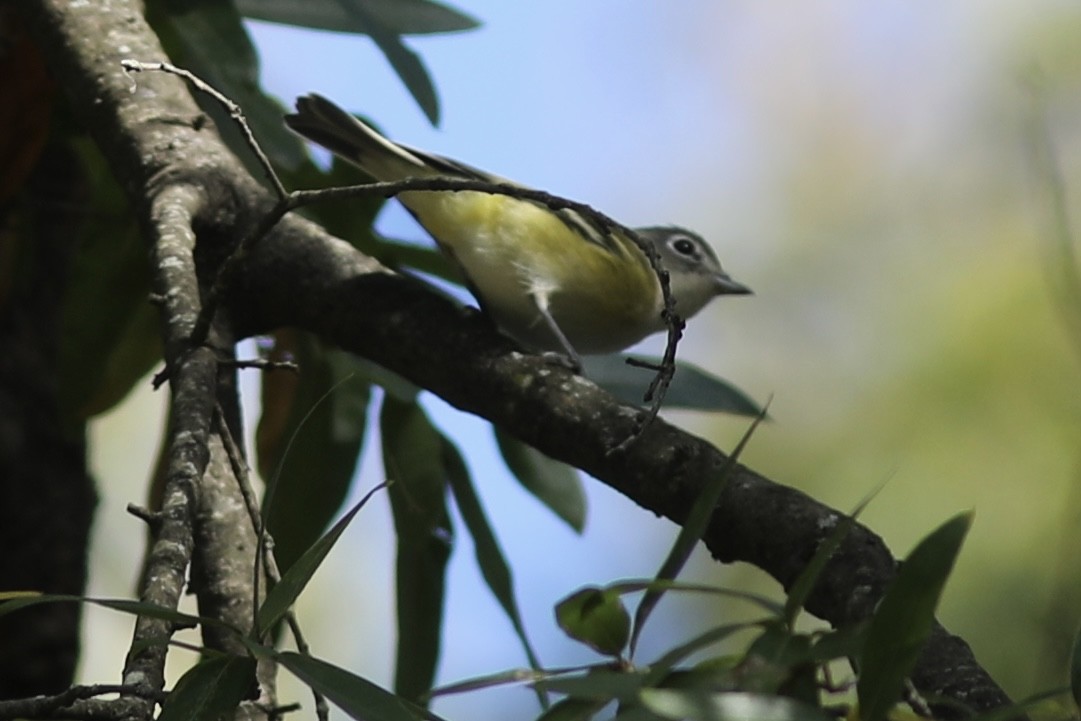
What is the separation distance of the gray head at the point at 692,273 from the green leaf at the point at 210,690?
2634mm

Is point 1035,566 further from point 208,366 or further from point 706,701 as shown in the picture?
point 706,701

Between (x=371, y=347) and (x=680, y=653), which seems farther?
(x=371, y=347)

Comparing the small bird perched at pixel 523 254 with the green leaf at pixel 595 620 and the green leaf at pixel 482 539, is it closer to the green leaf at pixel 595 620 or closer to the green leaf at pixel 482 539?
the green leaf at pixel 482 539

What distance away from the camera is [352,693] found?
1.22 m

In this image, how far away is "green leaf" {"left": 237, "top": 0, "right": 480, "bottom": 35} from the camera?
2959 mm

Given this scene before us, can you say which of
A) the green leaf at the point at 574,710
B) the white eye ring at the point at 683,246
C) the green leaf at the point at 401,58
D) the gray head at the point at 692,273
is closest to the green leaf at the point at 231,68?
the green leaf at the point at 401,58

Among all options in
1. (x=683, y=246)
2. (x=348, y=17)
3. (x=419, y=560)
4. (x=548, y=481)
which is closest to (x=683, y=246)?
(x=683, y=246)

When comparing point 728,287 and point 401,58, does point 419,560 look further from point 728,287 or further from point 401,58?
point 728,287

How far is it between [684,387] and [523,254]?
45cm

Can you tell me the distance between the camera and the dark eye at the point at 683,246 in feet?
13.3

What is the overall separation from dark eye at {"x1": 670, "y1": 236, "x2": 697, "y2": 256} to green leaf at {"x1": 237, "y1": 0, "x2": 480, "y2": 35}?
1.23 meters

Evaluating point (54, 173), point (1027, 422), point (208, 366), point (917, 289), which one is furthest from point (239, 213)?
point (917, 289)

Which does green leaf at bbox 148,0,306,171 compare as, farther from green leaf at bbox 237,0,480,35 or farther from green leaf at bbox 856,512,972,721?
green leaf at bbox 856,512,972,721

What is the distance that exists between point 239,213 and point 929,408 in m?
4.50
